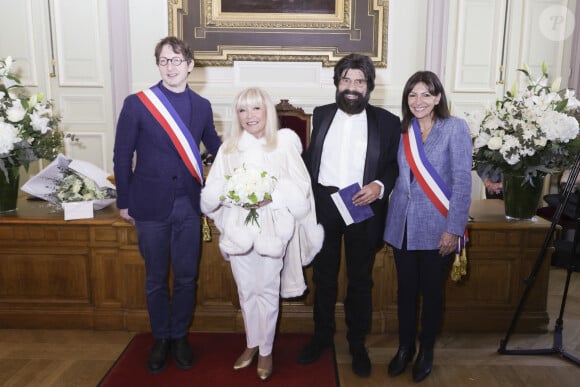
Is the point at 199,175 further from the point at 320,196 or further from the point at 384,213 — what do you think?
the point at 384,213

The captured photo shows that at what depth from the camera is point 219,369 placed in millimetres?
2506

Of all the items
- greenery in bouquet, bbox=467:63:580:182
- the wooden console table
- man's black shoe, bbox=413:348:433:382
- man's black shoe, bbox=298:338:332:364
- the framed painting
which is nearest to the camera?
man's black shoe, bbox=413:348:433:382

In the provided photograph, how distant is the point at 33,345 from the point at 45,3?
323 centimetres

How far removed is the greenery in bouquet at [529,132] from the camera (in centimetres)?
268

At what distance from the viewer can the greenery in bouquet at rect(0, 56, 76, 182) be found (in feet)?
9.10

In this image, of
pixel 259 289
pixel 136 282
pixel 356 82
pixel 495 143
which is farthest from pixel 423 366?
pixel 136 282

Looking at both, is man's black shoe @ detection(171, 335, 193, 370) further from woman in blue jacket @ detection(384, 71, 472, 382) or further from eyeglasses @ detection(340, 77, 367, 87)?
eyeglasses @ detection(340, 77, 367, 87)

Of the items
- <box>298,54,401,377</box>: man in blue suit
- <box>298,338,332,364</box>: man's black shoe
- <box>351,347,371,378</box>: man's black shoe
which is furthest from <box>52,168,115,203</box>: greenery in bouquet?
<box>351,347,371,378</box>: man's black shoe

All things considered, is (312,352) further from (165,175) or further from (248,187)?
(165,175)

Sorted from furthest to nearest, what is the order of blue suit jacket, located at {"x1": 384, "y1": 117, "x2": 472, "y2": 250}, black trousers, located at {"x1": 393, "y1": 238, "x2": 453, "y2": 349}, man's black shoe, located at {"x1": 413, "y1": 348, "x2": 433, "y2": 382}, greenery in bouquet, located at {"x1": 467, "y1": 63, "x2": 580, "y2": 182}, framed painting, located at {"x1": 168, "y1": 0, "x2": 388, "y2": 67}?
1. framed painting, located at {"x1": 168, "y1": 0, "x2": 388, "y2": 67}
2. greenery in bouquet, located at {"x1": 467, "y1": 63, "x2": 580, "y2": 182}
3. man's black shoe, located at {"x1": 413, "y1": 348, "x2": 433, "y2": 382}
4. black trousers, located at {"x1": 393, "y1": 238, "x2": 453, "y2": 349}
5. blue suit jacket, located at {"x1": 384, "y1": 117, "x2": 472, "y2": 250}

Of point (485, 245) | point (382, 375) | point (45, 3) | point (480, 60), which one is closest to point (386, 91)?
point (480, 60)

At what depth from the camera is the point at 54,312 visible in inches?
115

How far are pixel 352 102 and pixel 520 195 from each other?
4.24 ft

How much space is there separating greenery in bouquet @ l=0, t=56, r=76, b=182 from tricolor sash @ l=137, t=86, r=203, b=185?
95cm
